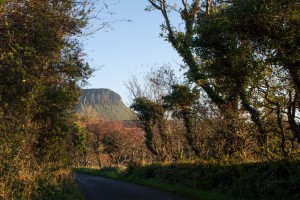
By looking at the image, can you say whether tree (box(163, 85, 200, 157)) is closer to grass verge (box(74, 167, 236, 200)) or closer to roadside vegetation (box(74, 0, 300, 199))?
roadside vegetation (box(74, 0, 300, 199))

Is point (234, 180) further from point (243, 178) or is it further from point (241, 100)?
point (241, 100)

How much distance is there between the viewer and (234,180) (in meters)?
15.2

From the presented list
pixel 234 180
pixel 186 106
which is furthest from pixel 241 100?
pixel 186 106

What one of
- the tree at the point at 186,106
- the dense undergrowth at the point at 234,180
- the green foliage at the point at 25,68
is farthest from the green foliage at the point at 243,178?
the green foliage at the point at 25,68

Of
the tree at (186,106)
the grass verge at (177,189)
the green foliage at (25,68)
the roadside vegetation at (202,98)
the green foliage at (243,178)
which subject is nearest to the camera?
the green foliage at (25,68)

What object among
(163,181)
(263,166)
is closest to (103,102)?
(163,181)

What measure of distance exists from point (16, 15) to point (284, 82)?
9274mm

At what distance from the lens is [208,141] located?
20.4m

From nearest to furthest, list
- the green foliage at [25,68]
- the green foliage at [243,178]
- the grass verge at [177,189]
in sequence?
the green foliage at [25,68] < the green foliage at [243,178] < the grass verge at [177,189]

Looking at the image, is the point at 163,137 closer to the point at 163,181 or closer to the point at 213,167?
the point at 163,181

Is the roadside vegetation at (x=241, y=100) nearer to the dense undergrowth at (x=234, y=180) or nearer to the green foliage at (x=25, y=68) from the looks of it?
the dense undergrowth at (x=234, y=180)

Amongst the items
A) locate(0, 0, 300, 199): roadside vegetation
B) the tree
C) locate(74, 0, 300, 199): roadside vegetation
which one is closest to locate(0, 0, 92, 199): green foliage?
locate(0, 0, 300, 199): roadside vegetation

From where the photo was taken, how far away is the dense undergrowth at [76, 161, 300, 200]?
12.6 meters

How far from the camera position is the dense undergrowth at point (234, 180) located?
12.6 metres
